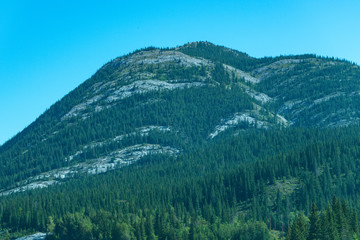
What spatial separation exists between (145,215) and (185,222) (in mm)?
15731

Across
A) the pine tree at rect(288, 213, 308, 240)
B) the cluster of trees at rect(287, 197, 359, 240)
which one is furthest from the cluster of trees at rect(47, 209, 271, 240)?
the cluster of trees at rect(287, 197, 359, 240)

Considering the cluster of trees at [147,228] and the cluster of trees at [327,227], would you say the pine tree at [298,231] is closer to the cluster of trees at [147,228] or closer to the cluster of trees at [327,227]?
the cluster of trees at [327,227]

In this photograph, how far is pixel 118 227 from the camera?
174875 mm

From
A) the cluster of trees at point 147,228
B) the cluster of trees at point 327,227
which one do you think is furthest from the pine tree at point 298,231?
the cluster of trees at point 147,228

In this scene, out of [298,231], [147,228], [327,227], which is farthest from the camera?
[147,228]

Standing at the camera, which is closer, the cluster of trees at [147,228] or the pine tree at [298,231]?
the pine tree at [298,231]

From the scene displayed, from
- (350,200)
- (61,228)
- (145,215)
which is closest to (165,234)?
(145,215)

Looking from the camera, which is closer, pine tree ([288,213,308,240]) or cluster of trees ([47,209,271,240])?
pine tree ([288,213,308,240])

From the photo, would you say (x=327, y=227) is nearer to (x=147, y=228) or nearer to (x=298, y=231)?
(x=298, y=231)

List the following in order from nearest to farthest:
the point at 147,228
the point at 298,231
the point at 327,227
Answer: the point at 298,231 → the point at 327,227 → the point at 147,228

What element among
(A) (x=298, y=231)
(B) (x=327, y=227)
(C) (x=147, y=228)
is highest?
(C) (x=147, y=228)

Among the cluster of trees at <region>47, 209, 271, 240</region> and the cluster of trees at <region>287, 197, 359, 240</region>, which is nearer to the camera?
the cluster of trees at <region>287, 197, 359, 240</region>

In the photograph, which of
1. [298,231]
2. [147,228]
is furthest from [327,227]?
[147,228]

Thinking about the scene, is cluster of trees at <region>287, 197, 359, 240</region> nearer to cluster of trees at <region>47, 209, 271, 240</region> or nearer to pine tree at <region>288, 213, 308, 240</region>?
pine tree at <region>288, 213, 308, 240</region>
